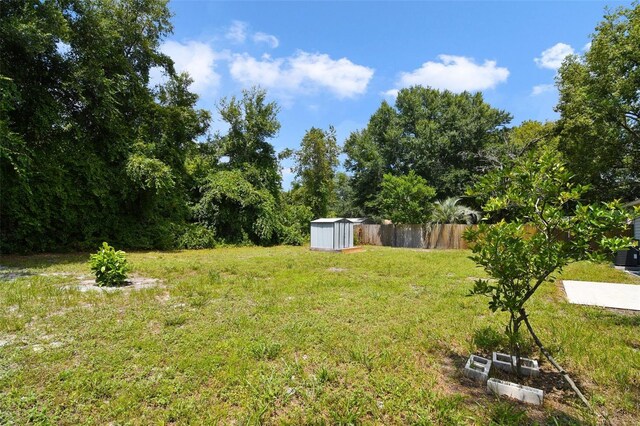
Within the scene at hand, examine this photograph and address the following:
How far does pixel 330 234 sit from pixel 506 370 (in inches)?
415

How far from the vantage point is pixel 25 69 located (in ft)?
29.8

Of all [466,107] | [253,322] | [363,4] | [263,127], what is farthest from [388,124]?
[253,322]

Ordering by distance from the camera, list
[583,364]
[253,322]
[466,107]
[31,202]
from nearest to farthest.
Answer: [583,364], [253,322], [31,202], [466,107]

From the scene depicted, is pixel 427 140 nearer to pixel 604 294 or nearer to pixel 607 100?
pixel 607 100

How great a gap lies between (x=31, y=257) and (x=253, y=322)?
352 inches

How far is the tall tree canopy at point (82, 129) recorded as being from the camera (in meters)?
8.42

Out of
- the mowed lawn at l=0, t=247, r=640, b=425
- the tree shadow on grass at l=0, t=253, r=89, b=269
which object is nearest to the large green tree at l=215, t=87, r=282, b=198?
the tree shadow on grass at l=0, t=253, r=89, b=269

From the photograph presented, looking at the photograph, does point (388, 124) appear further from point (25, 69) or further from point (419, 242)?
point (25, 69)

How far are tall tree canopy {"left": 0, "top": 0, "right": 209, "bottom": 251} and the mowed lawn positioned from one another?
548cm

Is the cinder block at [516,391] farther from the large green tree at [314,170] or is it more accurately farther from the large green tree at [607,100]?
the large green tree at [314,170]

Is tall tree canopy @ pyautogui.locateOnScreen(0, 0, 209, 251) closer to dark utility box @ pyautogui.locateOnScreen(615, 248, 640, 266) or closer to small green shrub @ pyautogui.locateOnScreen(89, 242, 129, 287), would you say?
small green shrub @ pyautogui.locateOnScreen(89, 242, 129, 287)

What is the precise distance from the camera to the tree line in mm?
9156

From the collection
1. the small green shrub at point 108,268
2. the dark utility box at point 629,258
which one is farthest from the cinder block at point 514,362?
the dark utility box at point 629,258

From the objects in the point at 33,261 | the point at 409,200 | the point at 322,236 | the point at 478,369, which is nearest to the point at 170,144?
the point at 33,261
